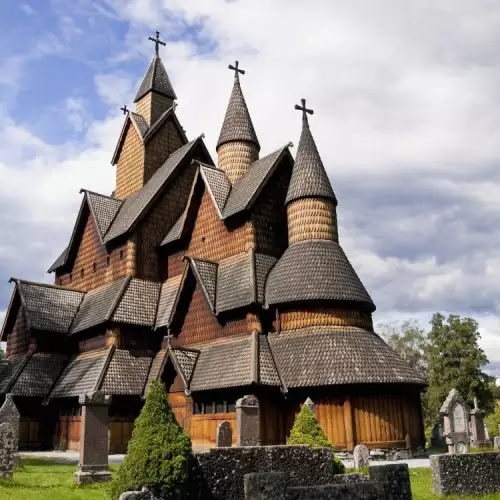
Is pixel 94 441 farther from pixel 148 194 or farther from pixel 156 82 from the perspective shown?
pixel 156 82

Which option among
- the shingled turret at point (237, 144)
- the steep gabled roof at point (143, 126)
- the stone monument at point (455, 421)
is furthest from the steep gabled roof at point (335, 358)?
the steep gabled roof at point (143, 126)

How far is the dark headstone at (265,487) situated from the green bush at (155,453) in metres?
2.46

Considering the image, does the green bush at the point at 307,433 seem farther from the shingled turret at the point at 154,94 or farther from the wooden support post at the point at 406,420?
the shingled turret at the point at 154,94

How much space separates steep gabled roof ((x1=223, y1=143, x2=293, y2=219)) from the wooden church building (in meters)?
0.09

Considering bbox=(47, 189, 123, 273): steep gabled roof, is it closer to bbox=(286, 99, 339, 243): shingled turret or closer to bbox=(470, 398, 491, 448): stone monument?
bbox=(286, 99, 339, 243): shingled turret

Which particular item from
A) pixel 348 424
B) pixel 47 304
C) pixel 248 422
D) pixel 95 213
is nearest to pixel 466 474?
pixel 248 422

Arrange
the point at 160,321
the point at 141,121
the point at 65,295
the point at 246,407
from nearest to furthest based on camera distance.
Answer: the point at 246,407
the point at 160,321
the point at 65,295
the point at 141,121

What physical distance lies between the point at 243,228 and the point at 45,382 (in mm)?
11579

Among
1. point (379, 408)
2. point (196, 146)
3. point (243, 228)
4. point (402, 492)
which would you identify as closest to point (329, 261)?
point (243, 228)

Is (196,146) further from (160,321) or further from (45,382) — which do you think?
(45,382)

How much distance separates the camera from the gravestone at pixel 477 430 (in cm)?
→ 2261

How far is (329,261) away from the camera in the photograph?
2225cm

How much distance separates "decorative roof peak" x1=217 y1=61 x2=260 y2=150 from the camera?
1133 inches

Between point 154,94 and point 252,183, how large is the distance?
12522 mm
